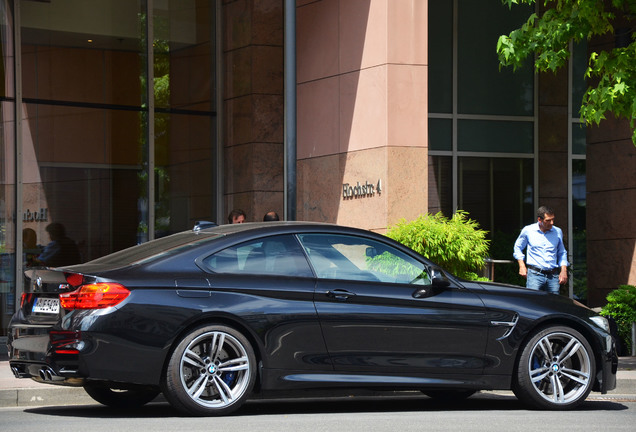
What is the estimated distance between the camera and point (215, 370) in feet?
29.1

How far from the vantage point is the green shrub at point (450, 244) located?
13.8m

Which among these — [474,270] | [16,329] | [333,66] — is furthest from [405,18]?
[16,329]

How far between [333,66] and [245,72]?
217 cm

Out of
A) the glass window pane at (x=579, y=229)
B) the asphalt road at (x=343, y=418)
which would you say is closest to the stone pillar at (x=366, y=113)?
the asphalt road at (x=343, y=418)

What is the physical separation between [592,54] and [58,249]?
311 inches

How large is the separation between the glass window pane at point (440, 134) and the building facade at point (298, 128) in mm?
39

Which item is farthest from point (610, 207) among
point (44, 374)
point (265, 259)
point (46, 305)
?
point (44, 374)

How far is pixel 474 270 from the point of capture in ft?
46.6

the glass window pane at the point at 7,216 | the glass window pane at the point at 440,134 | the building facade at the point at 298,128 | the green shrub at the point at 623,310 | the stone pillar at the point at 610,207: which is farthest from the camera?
the glass window pane at the point at 440,134

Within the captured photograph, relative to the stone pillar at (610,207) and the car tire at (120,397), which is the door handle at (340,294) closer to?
the car tire at (120,397)

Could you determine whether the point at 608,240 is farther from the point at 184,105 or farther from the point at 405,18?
the point at 184,105

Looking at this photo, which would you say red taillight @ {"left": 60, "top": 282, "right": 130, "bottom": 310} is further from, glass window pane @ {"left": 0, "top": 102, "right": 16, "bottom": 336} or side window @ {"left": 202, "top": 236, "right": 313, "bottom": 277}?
glass window pane @ {"left": 0, "top": 102, "right": 16, "bottom": 336}

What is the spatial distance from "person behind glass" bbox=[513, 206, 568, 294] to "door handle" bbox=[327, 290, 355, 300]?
19.1 ft

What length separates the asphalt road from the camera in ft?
27.6
